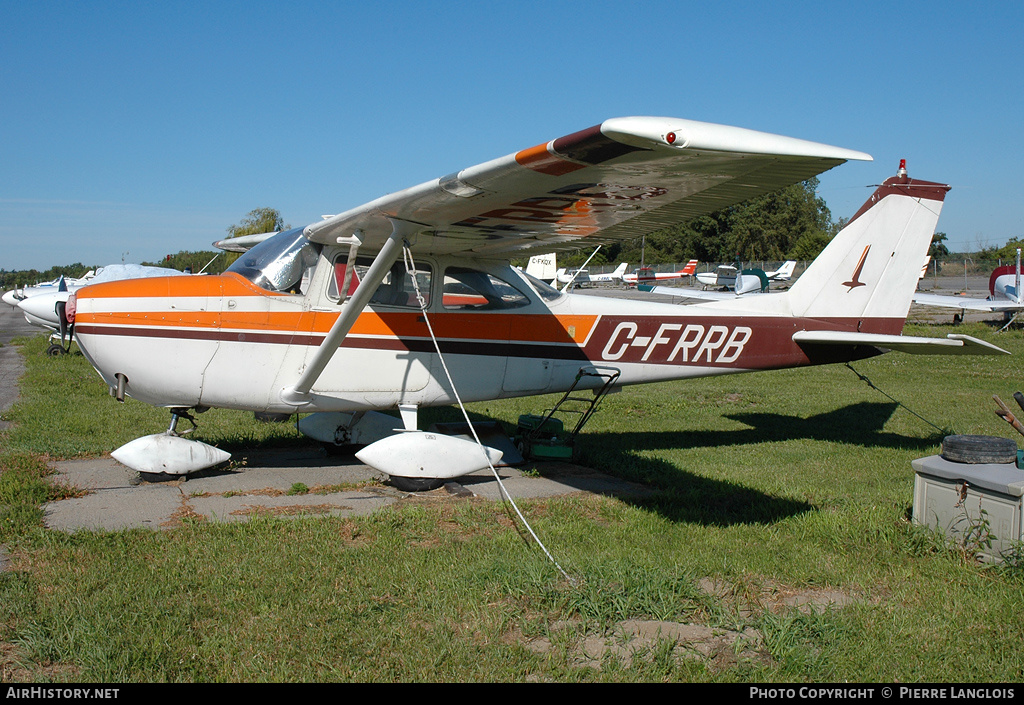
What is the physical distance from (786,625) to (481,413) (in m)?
6.35

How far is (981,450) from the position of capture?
13.6 ft

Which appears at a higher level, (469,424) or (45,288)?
(45,288)

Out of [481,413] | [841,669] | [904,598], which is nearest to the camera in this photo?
[841,669]

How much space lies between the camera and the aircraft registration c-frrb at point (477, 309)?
4.32m

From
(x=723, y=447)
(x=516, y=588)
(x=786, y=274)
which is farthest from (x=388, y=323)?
(x=786, y=274)

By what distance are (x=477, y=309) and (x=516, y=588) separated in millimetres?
3284

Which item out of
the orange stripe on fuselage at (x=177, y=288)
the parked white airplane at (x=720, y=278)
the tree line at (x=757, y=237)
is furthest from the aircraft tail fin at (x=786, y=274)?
the orange stripe on fuselage at (x=177, y=288)

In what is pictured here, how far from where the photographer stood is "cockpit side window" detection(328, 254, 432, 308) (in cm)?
602

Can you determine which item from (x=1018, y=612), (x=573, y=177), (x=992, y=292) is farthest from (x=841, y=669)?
(x=992, y=292)

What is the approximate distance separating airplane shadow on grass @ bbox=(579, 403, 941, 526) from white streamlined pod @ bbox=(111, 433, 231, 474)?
3.43 metres

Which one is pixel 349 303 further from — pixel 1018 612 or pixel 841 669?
pixel 1018 612

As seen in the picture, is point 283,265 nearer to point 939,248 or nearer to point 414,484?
point 414,484

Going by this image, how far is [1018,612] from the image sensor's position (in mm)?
3426

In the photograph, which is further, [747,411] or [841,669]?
[747,411]
